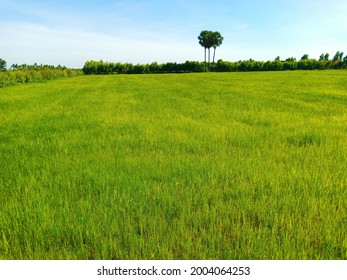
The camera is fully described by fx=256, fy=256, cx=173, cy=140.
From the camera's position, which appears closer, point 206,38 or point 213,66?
point 213,66

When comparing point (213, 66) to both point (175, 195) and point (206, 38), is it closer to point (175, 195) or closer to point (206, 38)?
point (206, 38)

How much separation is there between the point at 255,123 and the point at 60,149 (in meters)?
4.82

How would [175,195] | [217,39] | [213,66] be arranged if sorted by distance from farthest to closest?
[217,39]
[213,66]
[175,195]

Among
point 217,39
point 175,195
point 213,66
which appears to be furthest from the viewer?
point 217,39

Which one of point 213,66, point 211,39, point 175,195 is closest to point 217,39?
point 211,39

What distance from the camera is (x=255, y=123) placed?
6848mm

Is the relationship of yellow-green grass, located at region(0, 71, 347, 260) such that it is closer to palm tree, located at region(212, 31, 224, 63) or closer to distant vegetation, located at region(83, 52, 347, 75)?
distant vegetation, located at region(83, 52, 347, 75)

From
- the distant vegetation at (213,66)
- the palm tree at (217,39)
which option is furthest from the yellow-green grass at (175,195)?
the palm tree at (217,39)

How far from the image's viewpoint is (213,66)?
81500 millimetres

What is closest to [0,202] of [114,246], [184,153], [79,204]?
[79,204]

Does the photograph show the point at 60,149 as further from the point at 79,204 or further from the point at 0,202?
the point at 79,204

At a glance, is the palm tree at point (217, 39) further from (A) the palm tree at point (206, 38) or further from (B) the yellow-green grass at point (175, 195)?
(B) the yellow-green grass at point (175, 195)

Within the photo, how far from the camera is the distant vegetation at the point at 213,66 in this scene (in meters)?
73.9

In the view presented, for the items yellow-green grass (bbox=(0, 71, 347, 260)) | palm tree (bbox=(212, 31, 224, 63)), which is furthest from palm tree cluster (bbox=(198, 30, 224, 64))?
yellow-green grass (bbox=(0, 71, 347, 260))
